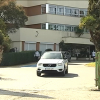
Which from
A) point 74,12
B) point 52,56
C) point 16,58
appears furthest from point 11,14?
point 52,56

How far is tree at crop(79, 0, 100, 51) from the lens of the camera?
26469 millimetres

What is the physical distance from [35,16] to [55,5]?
3796 mm

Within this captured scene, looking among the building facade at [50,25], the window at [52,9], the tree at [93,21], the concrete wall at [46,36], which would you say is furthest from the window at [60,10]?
the tree at [93,21]

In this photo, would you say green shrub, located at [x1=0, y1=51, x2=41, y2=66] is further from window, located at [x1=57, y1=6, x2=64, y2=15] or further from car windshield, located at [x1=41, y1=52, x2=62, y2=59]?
window, located at [x1=57, y1=6, x2=64, y2=15]

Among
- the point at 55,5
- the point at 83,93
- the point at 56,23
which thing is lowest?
the point at 83,93

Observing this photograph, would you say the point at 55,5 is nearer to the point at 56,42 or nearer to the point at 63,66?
the point at 56,42

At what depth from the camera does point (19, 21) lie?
35188mm

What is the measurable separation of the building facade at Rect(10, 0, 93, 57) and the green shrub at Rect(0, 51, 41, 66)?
5121 millimetres

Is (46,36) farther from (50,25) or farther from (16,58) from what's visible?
(16,58)

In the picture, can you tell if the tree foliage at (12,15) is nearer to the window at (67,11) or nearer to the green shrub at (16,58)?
→ the green shrub at (16,58)

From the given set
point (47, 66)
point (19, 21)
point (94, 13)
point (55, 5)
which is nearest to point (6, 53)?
point (19, 21)

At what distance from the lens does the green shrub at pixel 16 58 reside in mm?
29203

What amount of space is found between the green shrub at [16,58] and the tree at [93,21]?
27.8 feet

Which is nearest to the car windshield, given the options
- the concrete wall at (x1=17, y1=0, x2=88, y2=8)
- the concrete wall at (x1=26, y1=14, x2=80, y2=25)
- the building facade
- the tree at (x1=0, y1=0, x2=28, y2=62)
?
the tree at (x1=0, y1=0, x2=28, y2=62)
